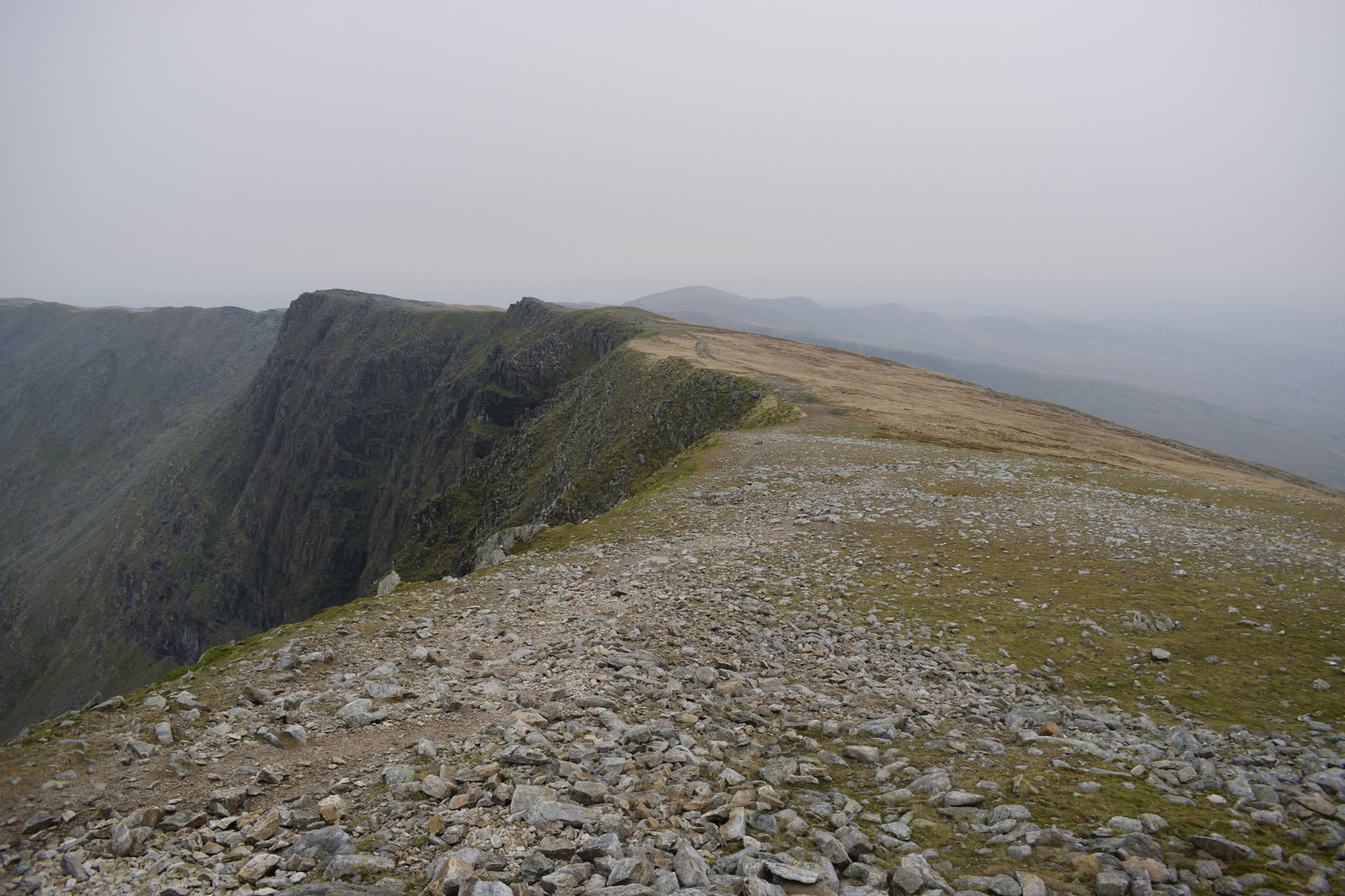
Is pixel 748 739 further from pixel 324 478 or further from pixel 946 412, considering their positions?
pixel 324 478

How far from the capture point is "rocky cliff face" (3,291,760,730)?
96.5m

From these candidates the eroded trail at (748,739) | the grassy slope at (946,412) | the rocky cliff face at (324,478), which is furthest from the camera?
the rocky cliff face at (324,478)

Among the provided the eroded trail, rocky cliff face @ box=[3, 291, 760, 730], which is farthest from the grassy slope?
the eroded trail

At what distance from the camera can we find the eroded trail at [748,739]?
21.0 ft

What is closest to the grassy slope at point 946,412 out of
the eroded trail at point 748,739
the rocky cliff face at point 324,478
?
the rocky cliff face at point 324,478

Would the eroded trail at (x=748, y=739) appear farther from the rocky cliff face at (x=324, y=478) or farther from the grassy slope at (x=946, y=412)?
the rocky cliff face at (x=324, y=478)

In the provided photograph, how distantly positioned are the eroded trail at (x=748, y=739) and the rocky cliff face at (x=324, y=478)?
62.3 metres

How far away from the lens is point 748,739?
9492 millimetres

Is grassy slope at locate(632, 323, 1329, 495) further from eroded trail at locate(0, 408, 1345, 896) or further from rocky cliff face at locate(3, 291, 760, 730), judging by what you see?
eroded trail at locate(0, 408, 1345, 896)

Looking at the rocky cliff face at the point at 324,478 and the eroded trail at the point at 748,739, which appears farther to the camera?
the rocky cliff face at the point at 324,478

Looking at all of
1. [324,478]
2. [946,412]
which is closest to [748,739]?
[946,412]

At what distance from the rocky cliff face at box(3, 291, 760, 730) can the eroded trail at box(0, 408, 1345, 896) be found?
6230cm

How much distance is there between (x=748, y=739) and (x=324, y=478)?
565 feet

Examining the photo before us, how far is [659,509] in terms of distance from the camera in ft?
83.7
